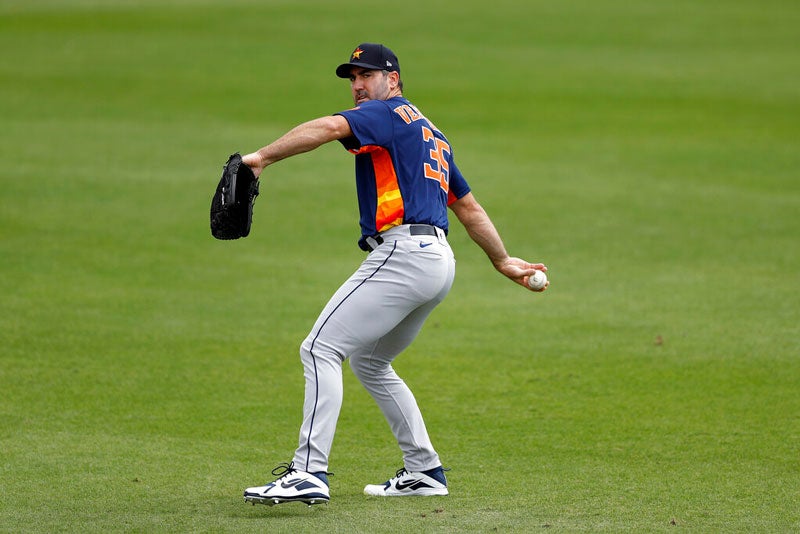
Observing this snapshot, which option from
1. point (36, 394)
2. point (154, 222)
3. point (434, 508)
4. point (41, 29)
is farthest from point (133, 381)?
point (41, 29)

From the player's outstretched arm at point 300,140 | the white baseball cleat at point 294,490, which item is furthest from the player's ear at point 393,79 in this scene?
the white baseball cleat at point 294,490

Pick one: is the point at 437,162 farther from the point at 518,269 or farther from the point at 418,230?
the point at 518,269

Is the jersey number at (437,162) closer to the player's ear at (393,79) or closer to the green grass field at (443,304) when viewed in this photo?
the player's ear at (393,79)

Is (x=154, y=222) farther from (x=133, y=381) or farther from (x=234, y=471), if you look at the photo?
(x=234, y=471)

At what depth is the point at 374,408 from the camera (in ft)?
25.8

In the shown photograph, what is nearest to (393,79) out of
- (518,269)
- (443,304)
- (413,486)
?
(518,269)

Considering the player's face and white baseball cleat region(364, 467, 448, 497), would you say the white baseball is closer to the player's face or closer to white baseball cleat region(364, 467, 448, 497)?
white baseball cleat region(364, 467, 448, 497)

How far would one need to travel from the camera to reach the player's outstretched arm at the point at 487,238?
6.23m

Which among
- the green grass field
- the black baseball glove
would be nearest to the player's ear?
the black baseball glove

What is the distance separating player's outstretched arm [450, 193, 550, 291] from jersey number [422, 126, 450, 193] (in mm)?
319

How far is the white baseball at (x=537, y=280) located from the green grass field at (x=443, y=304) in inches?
43.0

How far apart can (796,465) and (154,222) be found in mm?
9364

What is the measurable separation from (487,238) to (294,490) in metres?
1.85

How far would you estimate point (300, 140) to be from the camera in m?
5.17
